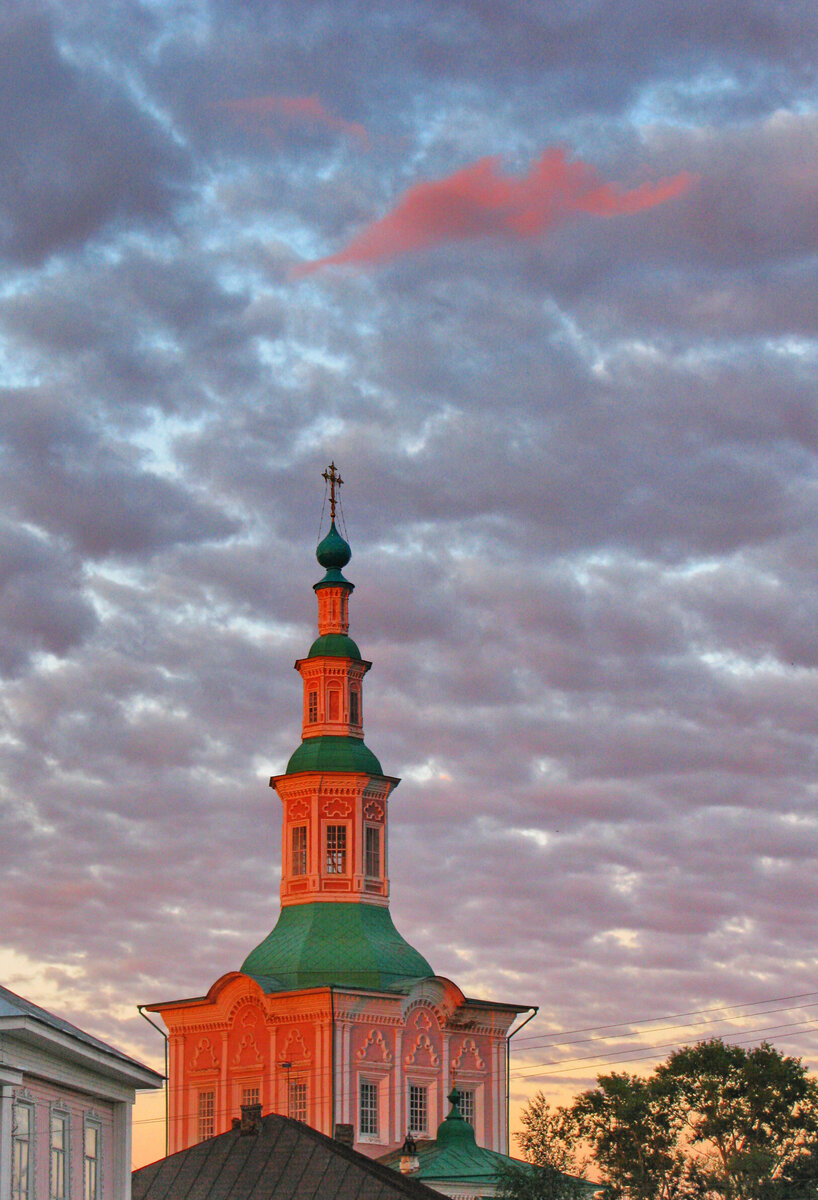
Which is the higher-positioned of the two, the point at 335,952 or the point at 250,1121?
the point at 335,952

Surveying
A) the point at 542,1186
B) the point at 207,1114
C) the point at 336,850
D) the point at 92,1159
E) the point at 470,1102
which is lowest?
the point at 92,1159

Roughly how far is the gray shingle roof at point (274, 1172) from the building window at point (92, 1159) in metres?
15.9

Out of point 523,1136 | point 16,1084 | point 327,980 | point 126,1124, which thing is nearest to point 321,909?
point 327,980

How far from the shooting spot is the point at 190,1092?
76.4 meters

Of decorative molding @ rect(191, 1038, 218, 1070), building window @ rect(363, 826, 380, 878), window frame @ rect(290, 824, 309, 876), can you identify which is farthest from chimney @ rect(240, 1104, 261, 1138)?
building window @ rect(363, 826, 380, 878)

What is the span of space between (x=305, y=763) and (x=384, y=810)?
136 inches

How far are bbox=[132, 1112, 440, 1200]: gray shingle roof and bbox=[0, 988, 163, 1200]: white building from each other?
605 inches

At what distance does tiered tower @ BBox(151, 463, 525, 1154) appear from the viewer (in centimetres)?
7281

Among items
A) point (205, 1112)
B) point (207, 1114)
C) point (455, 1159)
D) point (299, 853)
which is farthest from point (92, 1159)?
point (299, 853)

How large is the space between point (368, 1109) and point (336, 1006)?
148 inches

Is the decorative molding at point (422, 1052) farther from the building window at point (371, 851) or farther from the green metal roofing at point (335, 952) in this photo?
the building window at point (371, 851)

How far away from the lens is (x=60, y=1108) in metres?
34.0

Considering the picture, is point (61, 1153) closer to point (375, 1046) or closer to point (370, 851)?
point (375, 1046)

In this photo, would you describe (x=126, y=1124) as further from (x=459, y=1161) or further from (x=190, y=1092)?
(x=190, y=1092)
